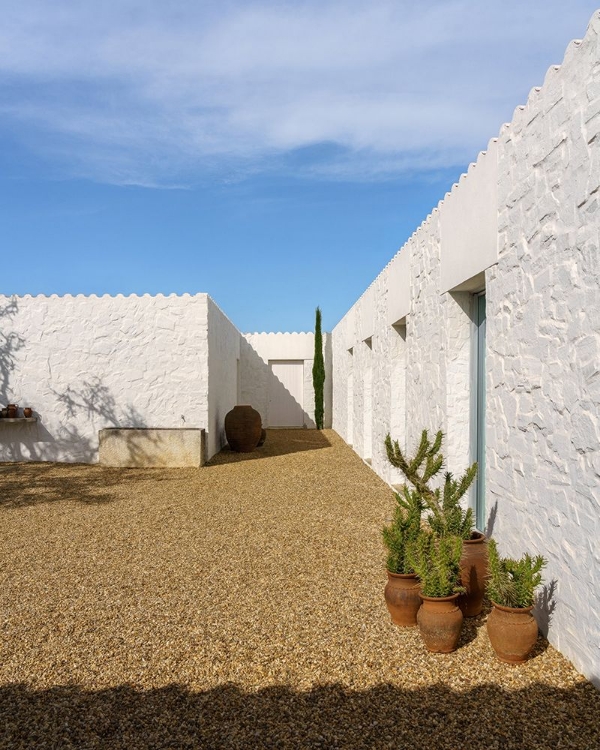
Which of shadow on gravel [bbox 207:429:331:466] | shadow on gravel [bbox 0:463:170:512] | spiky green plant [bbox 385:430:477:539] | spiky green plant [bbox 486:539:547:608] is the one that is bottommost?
shadow on gravel [bbox 0:463:170:512]

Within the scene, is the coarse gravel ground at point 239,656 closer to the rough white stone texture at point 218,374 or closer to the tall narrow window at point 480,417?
the tall narrow window at point 480,417

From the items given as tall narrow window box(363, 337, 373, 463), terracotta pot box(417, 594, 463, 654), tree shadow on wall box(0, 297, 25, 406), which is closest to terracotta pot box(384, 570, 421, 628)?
terracotta pot box(417, 594, 463, 654)

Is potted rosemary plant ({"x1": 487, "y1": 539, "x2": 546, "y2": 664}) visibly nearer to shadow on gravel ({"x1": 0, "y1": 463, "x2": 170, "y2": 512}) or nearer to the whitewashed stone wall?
the whitewashed stone wall

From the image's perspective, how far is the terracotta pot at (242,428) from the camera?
11.8 meters

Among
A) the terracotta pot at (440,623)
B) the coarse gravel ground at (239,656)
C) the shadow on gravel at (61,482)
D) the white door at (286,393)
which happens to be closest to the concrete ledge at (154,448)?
the shadow on gravel at (61,482)

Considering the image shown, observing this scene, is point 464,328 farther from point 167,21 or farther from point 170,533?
point 167,21

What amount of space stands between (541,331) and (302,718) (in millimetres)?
2357

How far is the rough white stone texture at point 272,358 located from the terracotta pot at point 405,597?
14796mm

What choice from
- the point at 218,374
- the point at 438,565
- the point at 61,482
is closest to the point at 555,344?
the point at 438,565

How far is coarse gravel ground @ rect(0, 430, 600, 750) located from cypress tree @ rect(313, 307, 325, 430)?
1180cm

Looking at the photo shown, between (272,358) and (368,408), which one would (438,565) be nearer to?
(368,408)

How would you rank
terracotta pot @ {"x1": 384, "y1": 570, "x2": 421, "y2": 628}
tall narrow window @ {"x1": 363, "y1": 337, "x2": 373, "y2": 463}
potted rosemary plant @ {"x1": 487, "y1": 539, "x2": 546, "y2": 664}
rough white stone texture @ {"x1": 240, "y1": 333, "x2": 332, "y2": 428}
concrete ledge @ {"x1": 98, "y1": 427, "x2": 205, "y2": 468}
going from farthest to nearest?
rough white stone texture @ {"x1": 240, "y1": 333, "x2": 332, "y2": 428}, tall narrow window @ {"x1": 363, "y1": 337, "x2": 373, "y2": 463}, concrete ledge @ {"x1": 98, "y1": 427, "x2": 205, "y2": 468}, terracotta pot @ {"x1": 384, "y1": 570, "x2": 421, "y2": 628}, potted rosemary plant @ {"x1": 487, "y1": 539, "x2": 546, "y2": 664}

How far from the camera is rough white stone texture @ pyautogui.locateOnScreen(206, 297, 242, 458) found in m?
10.6

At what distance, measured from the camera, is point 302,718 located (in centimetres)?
252
